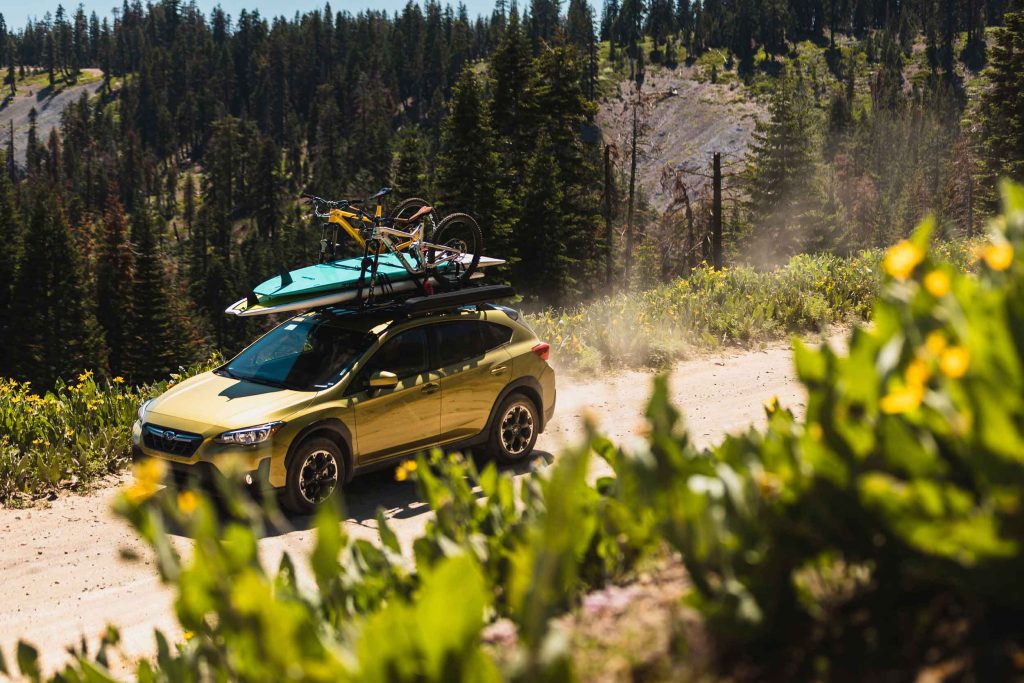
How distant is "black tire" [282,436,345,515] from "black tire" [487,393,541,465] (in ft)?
5.74

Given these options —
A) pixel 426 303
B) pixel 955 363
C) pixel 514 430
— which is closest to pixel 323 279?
pixel 426 303

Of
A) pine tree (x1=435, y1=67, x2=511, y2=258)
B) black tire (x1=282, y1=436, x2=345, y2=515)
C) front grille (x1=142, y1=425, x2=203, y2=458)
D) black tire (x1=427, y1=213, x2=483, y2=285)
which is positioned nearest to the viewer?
front grille (x1=142, y1=425, x2=203, y2=458)

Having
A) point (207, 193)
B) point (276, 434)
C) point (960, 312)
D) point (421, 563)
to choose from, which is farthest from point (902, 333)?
point (207, 193)

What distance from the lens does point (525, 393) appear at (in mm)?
9555

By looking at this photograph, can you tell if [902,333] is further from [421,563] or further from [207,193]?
[207,193]

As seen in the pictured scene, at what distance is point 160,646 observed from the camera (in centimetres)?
295

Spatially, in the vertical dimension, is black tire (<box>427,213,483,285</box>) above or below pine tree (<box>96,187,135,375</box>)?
above

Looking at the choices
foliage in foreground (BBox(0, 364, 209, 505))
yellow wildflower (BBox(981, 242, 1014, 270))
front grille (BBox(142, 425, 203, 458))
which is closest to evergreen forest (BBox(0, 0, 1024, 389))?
yellow wildflower (BBox(981, 242, 1014, 270))

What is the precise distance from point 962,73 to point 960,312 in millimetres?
208288

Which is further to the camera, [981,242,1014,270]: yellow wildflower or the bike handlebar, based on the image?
the bike handlebar

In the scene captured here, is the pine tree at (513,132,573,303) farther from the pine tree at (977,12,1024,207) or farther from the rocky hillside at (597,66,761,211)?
the rocky hillside at (597,66,761,211)

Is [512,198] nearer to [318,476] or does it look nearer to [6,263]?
[318,476]

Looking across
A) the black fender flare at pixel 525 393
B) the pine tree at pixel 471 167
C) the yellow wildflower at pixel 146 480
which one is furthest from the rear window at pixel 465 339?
the pine tree at pixel 471 167

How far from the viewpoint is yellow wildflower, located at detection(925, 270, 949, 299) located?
1968mm
